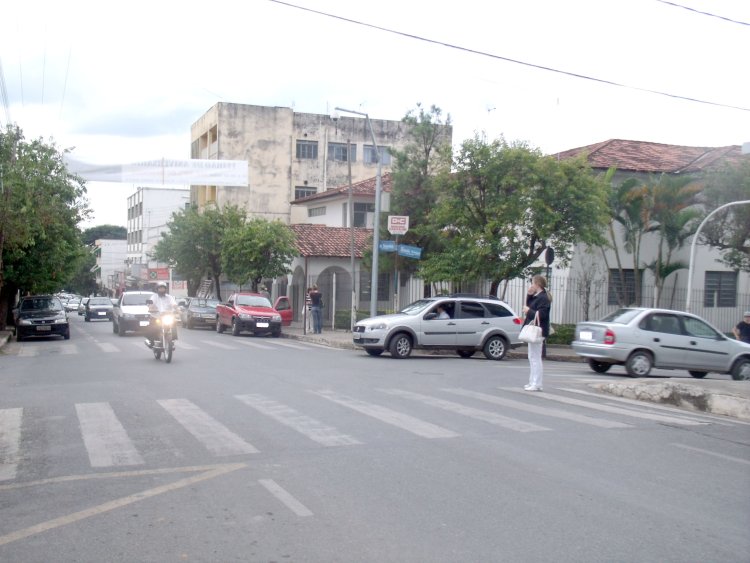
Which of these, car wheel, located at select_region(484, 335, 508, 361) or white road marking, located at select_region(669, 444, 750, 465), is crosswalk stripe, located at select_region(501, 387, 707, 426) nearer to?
white road marking, located at select_region(669, 444, 750, 465)

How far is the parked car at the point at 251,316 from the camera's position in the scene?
3222 cm

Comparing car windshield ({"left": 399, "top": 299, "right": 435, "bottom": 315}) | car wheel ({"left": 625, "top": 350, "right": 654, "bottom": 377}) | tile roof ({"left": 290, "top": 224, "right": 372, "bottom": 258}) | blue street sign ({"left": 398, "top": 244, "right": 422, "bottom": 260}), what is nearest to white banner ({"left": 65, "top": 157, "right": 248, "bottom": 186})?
car windshield ({"left": 399, "top": 299, "right": 435, "bottom": 315})

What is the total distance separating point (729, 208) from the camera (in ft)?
88.8

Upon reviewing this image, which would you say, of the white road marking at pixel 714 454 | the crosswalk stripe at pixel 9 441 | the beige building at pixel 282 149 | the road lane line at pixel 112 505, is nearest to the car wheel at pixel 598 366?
the white road marking at pixel 714 454

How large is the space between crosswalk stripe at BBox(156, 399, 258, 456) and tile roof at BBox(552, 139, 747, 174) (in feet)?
72.4

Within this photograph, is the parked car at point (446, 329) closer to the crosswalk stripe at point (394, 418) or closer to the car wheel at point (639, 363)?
the car wheel at point (639, 363)

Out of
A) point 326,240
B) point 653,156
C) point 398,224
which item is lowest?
point 398,224

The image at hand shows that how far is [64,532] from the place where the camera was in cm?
567

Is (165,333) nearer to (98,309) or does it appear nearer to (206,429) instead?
(206,429)

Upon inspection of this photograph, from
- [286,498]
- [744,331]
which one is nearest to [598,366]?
[744,331]

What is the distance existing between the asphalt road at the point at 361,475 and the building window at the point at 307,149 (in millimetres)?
46403

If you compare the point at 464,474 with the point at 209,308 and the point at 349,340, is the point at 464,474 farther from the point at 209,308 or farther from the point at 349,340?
the point at 209,308

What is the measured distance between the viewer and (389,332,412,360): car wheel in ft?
67.2

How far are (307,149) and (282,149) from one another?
7.13 feet
